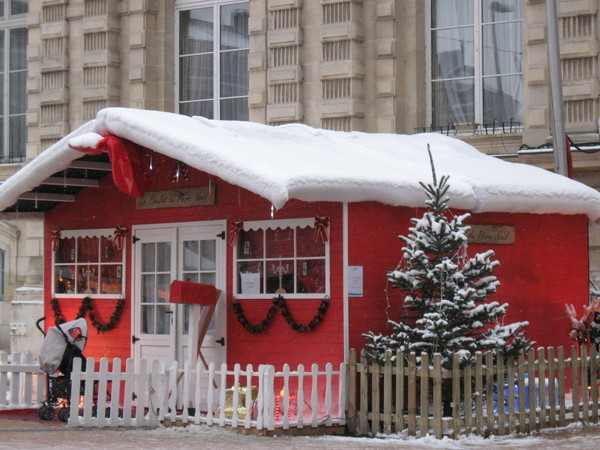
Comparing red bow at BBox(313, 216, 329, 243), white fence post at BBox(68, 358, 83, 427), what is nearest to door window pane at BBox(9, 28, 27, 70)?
white fence post at BBox(68, 358, 83, 427)

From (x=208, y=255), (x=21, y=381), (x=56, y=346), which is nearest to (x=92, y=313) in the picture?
(x=21, y=381)

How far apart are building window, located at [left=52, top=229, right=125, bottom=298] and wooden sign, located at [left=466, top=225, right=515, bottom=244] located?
4.65 meters

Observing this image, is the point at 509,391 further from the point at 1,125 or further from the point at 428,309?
the point at 1,125

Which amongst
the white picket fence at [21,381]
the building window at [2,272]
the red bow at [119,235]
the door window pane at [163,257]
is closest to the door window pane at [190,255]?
the door window pane at [163,257]

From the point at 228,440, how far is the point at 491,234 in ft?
14.4

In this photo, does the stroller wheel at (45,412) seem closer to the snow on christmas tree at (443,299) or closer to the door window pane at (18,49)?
the snow on christmas tree at (443,299)

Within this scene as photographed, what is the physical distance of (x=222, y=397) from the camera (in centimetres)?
1307

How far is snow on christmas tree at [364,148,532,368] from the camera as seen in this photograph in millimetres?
12703

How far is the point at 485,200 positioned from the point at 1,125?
51.6 feet

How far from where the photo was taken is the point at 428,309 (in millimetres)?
12930

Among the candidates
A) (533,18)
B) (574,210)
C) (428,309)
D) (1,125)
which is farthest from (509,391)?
(1,125)

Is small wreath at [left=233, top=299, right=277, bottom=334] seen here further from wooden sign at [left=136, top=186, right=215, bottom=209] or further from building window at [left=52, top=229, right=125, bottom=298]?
building window at [left=52, top=229, right=125, bottom=298]

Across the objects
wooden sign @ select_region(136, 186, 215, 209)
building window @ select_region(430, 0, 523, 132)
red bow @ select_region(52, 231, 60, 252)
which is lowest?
red bow @ select_region(52, 231, 60, 252)

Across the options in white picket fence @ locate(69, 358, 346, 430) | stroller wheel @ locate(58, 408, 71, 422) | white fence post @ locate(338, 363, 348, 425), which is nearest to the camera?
white picket fence @ locate(69, 358, 346, 430)
